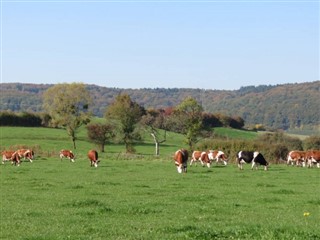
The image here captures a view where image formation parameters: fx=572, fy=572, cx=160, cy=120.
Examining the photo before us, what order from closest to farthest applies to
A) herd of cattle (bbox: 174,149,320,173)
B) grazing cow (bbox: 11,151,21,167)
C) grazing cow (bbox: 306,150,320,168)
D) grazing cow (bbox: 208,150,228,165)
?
herd of cattle (bbox: 174,149,320,173)
grazing cow (bbox: 11,151,21,167)
grazing cow (bbox: 306,150,320,168)
grazing cow (bbox: 208,150,228,165)

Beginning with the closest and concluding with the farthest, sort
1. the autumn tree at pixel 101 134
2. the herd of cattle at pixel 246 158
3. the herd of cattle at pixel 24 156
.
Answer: the herd of cattle at pixel 246 158 < the herd of cattle at pixel 24 156 < the autumn tree at pixel 101 134

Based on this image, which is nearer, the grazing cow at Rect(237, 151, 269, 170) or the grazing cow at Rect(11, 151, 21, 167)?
the grazing cow at Rect(237, 151, 269, 170)

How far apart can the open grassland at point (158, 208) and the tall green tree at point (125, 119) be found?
5132 centimetres

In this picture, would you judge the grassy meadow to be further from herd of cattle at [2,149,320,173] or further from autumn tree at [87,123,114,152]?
autumn tree at [87,123,114,152]

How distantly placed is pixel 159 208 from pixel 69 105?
75.5 m

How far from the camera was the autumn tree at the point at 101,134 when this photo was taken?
8650cm

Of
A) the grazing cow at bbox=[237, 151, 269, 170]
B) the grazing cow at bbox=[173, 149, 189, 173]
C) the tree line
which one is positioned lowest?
the grazing cow at bbox=[173, 149, 189, 173]

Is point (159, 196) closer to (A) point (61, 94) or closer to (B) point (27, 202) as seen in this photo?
(B) point (27, 202)

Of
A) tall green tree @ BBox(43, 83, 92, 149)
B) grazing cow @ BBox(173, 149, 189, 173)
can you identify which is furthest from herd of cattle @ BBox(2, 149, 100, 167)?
tall green tree @ BBox(43, 83, 92, 149)

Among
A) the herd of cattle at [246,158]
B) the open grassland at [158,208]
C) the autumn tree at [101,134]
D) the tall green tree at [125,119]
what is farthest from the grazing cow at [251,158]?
the autumn tree at [101,134]

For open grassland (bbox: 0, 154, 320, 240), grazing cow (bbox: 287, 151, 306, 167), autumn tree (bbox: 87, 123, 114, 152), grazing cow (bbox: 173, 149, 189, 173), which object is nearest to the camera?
open grassland (bbox: 0, 154, 320, 240)

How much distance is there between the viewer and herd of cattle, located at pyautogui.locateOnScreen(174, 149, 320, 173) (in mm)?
44094

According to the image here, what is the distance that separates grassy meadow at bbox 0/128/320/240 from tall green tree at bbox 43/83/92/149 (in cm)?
5556

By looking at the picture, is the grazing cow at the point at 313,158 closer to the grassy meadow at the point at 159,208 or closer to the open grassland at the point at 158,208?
the grassy meadow at the point at 159,208
